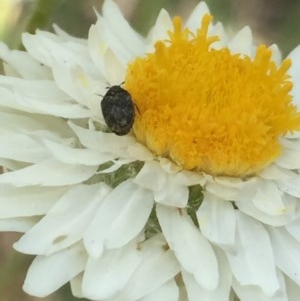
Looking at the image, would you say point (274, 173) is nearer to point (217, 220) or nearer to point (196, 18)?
point (217, 220)

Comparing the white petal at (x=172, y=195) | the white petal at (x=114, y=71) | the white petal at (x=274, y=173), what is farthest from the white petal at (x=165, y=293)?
the white petal at (x=114, y=71)

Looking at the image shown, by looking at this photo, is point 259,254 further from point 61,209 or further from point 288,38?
point 288,38

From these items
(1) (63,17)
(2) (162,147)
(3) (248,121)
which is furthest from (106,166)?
(1) (63,17)

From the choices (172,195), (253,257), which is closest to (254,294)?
(253,257)

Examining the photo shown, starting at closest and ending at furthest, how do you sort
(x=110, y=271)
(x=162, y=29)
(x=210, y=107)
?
(x=110, y=271)
(x=210, y=107)
(x=162, y=29)

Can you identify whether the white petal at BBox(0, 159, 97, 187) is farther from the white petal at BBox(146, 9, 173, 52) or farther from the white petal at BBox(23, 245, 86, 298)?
the white petal at BBox(146, 9, 173, 52)

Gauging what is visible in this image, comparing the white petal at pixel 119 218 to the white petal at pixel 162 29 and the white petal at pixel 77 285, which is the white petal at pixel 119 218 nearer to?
the white petal at pixel 77 285

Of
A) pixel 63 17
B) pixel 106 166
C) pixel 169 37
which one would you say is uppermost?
pixel 169 37
